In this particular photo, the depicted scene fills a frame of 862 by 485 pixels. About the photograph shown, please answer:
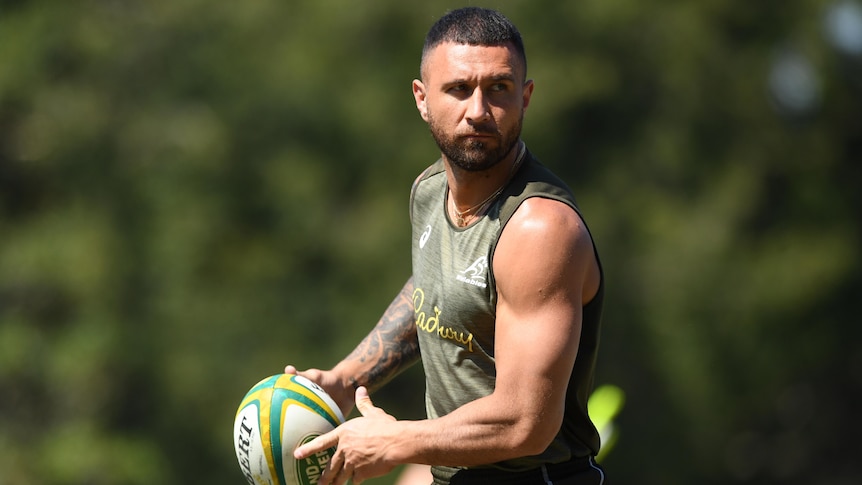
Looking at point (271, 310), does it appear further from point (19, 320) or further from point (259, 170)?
point (19, 320)

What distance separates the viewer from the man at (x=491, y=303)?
3.96m

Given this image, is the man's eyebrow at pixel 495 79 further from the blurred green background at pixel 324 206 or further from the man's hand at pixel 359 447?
the blurred green background at pixel 324 206

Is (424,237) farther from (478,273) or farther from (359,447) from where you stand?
(359,447)

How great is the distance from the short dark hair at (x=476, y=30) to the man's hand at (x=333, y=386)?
4.18 feet

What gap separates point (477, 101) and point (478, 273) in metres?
0.56

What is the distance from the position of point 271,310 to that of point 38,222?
10.9 feet

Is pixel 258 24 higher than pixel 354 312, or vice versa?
pixel 258 24

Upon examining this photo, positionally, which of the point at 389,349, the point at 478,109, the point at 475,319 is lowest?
the point at 389,349

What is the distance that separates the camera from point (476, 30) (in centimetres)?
421

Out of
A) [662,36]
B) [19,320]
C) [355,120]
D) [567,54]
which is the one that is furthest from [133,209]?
[662,36]

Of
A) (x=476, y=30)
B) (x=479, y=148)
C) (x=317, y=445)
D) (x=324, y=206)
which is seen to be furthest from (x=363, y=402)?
(x=324, y=206)

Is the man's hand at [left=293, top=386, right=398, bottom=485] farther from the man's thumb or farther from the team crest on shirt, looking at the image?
the team crest on shirt

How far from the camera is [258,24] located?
17516 mm

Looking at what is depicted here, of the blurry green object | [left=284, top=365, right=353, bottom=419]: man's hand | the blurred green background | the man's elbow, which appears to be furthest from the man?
the blurred green background
